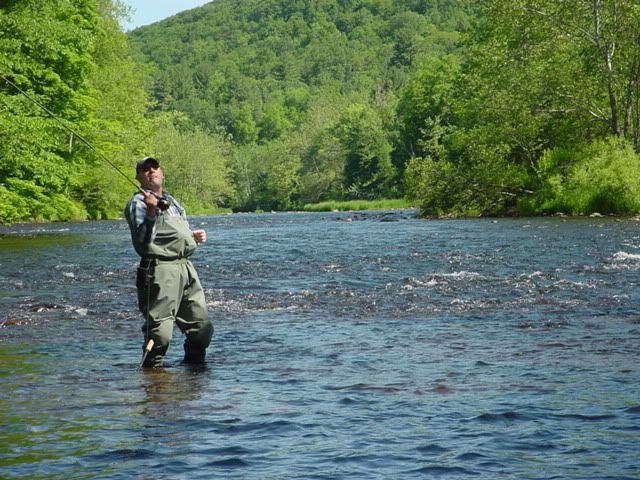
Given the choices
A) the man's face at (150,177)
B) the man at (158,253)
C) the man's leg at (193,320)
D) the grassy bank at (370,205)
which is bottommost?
the grassy bank at (370,205)

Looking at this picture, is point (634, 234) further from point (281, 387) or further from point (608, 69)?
point (281, 387)

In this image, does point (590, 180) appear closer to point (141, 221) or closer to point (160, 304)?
point (160, 304)

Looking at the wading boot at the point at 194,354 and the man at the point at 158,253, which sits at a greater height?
the man at the point at 158,253

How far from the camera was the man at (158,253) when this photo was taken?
8664mm

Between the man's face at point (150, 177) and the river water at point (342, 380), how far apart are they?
1.70 metres

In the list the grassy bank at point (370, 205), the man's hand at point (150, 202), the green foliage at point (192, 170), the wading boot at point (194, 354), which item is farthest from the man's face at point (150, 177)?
the green foliage at point (192, 170)

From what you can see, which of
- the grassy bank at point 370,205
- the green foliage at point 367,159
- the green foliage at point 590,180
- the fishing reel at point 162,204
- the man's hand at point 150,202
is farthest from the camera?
the green foliage at point 367,159

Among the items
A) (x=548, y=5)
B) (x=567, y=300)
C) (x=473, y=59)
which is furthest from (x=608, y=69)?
(x=567, y=300)

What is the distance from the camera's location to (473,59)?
179 ft

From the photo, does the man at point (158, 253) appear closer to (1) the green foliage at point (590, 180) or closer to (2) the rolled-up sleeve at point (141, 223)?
(2) the rolled-up sleeve at point (141, 223)

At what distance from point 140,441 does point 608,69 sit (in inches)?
1457

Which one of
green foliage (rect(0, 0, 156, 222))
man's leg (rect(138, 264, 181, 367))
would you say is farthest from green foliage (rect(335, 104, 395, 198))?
man's leg (rect(138, 264, 181, 367))

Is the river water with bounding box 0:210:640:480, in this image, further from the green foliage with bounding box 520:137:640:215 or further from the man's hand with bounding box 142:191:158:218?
the green foliage with bounding box 520:137:640:215

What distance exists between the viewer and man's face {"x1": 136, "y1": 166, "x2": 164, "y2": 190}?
28.5 ft
